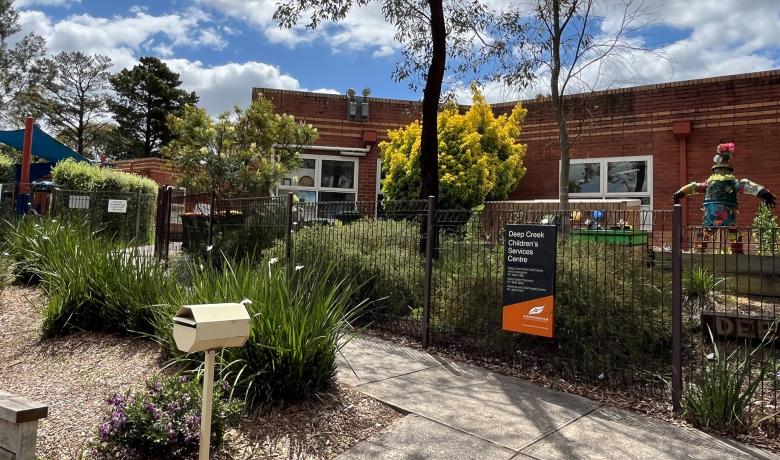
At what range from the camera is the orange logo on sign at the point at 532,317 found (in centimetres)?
505

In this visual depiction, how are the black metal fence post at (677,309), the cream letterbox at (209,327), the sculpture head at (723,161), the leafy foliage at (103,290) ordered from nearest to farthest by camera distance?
1. the cream letterbox at (209,327)
2. the black metal fence post at (677,309)
3. the leafy foliage at (103,290)
4. the sculpture head at (723,161)

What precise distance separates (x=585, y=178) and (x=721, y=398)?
32.6ft

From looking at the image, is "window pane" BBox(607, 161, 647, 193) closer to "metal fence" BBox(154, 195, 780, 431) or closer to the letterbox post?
"metal fence" BBox(154, 195, 780, 431)

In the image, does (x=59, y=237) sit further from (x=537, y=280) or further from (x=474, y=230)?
(x=537, y=280)

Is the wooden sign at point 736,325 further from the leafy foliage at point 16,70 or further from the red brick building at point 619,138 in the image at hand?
the leafy foliage at point 16,70

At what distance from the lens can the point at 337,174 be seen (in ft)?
49.3

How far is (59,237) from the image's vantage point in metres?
7.59

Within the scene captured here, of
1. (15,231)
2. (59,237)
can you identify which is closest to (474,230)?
(59,237)

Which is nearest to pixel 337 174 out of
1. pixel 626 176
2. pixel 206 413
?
pixel 626 176

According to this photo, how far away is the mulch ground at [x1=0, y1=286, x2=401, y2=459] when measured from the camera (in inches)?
142

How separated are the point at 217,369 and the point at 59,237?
4.90 metres

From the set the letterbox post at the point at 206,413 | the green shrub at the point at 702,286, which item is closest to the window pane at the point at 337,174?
the green shrub at the point at 702,286

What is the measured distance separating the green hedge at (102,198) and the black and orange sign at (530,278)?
7.05 m

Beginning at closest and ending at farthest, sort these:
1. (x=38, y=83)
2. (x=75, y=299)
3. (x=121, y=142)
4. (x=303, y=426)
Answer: (x=303, y=426), (x=75, y=299), (x=38, y=83), (x=121, y=142)
